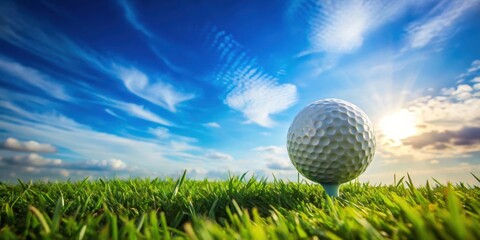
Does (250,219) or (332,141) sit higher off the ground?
(332,141)

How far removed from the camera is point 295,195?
11.8 feet

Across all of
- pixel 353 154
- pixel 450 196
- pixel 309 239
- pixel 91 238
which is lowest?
pixel 91 238

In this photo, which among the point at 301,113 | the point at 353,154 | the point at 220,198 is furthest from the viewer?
the point at 301,113

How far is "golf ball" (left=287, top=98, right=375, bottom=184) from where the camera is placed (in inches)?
159

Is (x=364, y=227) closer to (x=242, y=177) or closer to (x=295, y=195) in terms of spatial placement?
(x=295, y=195)

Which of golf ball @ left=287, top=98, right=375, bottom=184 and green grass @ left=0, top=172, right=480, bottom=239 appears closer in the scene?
green grass @ left=0, top=172, right=480, bottom=239

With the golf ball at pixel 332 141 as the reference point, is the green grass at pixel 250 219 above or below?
below

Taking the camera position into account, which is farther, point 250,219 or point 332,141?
point 332,141

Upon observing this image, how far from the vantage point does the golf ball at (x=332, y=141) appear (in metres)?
4.03

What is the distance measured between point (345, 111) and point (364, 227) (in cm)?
303

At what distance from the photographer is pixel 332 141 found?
158 inches

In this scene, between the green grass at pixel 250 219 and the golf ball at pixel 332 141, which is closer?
the green grass at pixel 250 219

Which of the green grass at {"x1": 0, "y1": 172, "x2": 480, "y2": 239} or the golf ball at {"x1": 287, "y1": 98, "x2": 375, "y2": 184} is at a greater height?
the golf ball at {"x1": 287, "y1": 98, "x2": 375, "y2": 184}

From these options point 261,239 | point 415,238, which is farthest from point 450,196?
point 261,239
